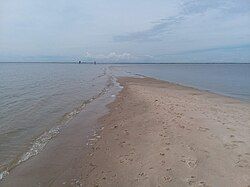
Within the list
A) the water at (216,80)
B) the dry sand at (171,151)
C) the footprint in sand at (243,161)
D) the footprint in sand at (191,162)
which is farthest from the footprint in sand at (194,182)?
the water at (216,80)

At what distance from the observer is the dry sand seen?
23.5 feet

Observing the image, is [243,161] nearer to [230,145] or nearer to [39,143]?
[230,145]

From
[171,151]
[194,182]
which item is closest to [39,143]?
[171,151]

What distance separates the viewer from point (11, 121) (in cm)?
1452

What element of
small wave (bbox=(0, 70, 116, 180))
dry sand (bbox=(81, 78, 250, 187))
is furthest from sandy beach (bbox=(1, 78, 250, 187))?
small wave (bbox=(0, 70, 116, 180))

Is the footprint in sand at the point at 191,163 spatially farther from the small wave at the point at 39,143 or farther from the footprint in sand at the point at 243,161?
the small wave at the point at 39,143

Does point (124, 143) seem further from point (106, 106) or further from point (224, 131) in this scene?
point (106, 106)

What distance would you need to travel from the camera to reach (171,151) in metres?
8.81

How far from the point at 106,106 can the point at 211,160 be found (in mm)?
11056

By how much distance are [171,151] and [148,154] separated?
28.2 inches

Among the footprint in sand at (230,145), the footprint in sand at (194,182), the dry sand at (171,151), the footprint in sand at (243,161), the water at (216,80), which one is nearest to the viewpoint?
the footprint in sand at (194,182)

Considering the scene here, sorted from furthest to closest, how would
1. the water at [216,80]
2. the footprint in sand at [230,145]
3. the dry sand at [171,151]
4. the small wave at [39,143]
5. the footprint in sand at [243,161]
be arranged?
the water at [216,80] → the footprint in sand at [230,145] → the small wave at [39,143] → the footprint in sand at [243,161] → the dry sand at [171,151]

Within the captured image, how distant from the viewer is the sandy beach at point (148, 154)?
7238 millimetres

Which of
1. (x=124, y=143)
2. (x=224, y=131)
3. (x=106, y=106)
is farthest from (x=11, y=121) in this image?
(x=224, y=131)
